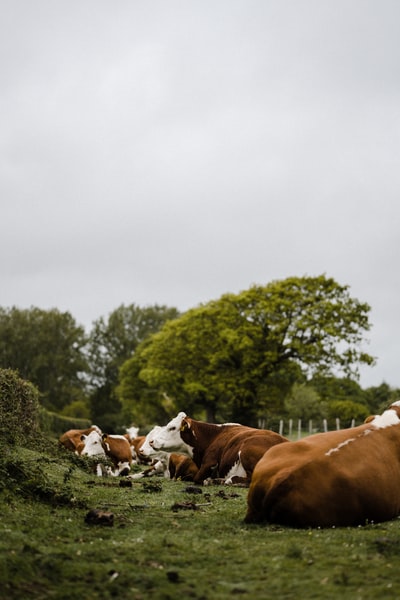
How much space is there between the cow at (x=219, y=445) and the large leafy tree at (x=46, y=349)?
2166 inches

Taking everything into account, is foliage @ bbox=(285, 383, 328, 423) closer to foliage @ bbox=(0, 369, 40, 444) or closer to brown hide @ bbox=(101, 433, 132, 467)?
brown hide @ bbox=(101, 433, 132, 467)

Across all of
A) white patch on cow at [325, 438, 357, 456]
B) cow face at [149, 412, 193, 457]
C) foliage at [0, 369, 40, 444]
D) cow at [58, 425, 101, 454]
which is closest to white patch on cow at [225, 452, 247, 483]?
cow face at [149, 412, 193, 457]

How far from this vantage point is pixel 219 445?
15.2 meters

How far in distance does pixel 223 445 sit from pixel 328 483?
7934 millimetres

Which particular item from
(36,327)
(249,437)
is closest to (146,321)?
(36,327)

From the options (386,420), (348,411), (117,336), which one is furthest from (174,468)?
(117,336)

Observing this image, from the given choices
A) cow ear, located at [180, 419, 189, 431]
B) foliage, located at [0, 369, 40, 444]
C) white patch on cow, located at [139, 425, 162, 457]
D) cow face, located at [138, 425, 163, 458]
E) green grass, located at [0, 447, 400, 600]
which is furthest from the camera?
white patch on cow, located at [139, 425, 162, 457]

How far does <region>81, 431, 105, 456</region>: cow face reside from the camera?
19.8m

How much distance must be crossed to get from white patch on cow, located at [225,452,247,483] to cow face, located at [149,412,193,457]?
6.77ft

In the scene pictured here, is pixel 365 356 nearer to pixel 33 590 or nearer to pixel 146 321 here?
pixel 33 590

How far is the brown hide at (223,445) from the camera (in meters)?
13.2

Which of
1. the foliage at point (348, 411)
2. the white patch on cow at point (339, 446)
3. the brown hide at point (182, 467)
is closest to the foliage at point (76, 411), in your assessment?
the foliage at point (348, 411)

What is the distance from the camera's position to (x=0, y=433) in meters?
14.6

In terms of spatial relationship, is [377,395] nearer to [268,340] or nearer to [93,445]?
[268,340]
